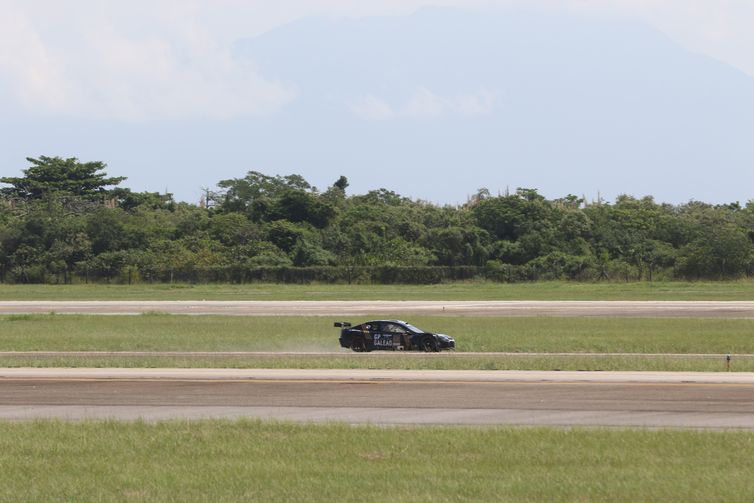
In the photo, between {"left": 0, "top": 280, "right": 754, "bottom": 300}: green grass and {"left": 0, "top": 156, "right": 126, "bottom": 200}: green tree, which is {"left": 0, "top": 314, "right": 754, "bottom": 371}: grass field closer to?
{"left": 0, "top": 280, "right": 754, "bottom": 300}: green grass

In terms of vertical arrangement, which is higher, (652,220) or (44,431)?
(652,220)

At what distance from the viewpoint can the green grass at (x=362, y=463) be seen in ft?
39.5

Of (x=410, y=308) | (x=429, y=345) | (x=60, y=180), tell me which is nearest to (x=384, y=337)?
(x=429, y=345)

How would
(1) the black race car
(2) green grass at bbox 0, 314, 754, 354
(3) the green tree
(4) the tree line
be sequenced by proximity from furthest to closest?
(3) the green tree
(4) the tree line
(2) green grass at bbox 0, 314, 754, 354
(1) the black race car

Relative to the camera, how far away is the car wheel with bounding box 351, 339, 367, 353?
34562 mm

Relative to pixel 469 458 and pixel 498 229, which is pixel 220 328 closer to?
pixel 469 458

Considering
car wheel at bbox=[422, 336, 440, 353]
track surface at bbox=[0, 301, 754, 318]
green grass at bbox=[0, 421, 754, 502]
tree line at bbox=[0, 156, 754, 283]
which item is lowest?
green grass at bbox=[0, 421, 754, 502]

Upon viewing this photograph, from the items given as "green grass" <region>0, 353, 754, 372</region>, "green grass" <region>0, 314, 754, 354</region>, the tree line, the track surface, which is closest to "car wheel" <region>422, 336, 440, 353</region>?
"green grass" <region>0, 314, 754, 354</region>

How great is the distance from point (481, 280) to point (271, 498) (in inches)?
3325

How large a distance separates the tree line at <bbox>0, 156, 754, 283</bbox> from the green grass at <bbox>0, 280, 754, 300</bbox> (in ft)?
16.4

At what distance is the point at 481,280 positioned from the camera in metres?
95.6

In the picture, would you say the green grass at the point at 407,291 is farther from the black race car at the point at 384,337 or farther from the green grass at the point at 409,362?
the green grass at the point at 409,362

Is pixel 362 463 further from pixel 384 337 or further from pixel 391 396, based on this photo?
pixel 384 337

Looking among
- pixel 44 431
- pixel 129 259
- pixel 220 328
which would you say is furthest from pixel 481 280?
pixel 44 431
